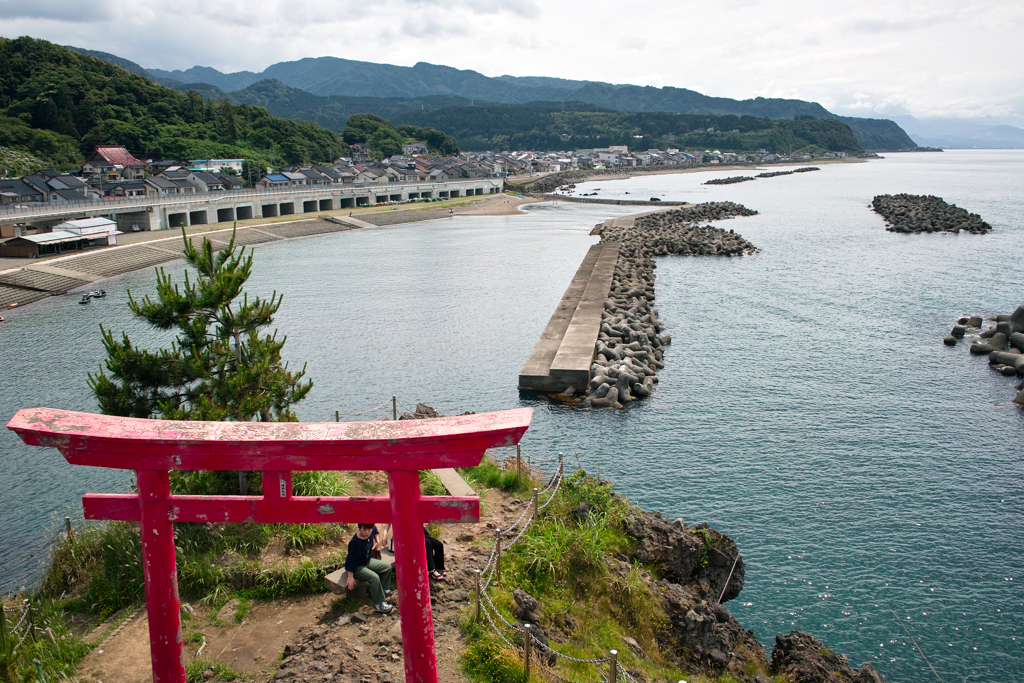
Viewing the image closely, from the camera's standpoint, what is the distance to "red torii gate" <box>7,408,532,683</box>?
4.05 meters

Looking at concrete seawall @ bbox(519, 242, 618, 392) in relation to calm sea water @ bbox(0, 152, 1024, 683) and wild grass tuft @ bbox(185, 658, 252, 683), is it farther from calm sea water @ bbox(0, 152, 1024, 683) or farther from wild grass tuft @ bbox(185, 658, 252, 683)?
wild grass tuft @ bbox(185, 658, 252, 683)

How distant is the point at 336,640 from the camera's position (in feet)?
20.4

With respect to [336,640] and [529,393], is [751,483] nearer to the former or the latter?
[529,393]

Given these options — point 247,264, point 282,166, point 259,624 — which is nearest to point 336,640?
point 259,624

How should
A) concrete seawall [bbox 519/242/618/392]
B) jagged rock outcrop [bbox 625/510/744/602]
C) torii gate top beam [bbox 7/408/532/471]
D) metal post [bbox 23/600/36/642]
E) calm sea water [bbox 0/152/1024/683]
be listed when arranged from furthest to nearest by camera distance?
concrete seawall [bbox 519/242/618/392] → calm sea water [bbox 0/152/1024/683] → jagged rock outcrop [bbox 625/510/744/602] → metal post [bbox 23/600/36/642] → torii gate top beam [bbox 7/408/532/471]

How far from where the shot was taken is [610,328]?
22859mm

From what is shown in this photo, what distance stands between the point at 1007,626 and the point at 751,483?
450 cm

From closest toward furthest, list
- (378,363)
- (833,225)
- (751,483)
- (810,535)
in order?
(810,535) < (751,483) < (378,363) < (833,225)

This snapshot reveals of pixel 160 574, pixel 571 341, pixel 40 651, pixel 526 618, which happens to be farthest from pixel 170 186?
pixel 160 574

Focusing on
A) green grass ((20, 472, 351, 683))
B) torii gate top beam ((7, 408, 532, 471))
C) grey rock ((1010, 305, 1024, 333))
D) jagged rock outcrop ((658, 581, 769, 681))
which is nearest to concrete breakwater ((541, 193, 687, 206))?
grey rock ((1010, 305, 1024, 333))

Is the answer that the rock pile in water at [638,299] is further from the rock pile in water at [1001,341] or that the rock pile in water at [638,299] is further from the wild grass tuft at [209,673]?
the wild grass tuft at [209,673]

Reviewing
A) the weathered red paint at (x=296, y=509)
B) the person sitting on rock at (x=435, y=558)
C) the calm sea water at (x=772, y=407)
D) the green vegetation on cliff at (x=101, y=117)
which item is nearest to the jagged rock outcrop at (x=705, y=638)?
the calm sea water at (x=772, y=407)

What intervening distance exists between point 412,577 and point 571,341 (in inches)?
682

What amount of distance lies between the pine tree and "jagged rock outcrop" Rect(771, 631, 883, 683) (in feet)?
22.9
